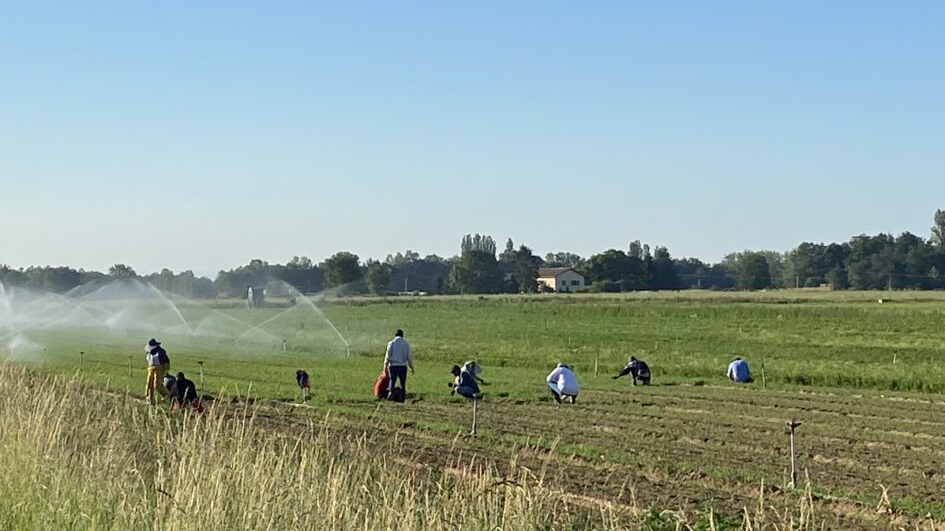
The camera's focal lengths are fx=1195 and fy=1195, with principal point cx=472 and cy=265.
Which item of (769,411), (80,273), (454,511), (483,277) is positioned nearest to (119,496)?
(454,511)

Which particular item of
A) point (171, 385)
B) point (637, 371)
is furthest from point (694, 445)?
point (637, 371)

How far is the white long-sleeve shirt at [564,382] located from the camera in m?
26.3

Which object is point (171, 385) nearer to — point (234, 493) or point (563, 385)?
point (563, 385)

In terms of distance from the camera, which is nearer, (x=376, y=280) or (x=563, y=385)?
(x=563, y=385)

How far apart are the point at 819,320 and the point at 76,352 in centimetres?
3343

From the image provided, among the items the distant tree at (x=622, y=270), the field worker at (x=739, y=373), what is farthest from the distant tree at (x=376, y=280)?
the field worker at (x=739, y=373)

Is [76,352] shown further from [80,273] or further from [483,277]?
[80,273]

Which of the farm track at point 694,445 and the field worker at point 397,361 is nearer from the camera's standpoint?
the farm track at point 694,445

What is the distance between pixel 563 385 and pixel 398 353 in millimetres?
3755

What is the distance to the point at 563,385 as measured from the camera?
2634cm

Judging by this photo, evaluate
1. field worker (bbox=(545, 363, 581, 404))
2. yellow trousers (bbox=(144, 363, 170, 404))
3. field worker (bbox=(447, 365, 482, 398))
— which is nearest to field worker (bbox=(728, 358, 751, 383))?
field worker (bbox=(545, 363, 581, 404))

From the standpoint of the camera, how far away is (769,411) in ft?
82.7

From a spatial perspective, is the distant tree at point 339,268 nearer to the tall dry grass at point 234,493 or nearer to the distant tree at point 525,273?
the distant tree at point 525,273

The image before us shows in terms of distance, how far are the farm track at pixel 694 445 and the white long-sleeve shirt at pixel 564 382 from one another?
1.59 feet
